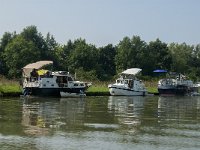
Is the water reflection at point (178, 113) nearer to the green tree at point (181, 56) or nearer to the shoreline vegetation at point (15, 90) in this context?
the shoreline vegetation at point (15, 90)

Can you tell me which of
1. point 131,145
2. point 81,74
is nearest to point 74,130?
point 131,145

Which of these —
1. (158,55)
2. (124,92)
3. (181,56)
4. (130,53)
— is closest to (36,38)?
(130,53)

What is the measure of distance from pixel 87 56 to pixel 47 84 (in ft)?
139

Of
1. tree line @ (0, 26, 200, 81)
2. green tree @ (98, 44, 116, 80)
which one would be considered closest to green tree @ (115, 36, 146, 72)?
tree line @ (0, 26, 200, 81)

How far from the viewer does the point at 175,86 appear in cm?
8519

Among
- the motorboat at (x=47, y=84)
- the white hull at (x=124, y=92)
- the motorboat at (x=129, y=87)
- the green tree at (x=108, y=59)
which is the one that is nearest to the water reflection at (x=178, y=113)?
the motorboat at (x=47, y=84)

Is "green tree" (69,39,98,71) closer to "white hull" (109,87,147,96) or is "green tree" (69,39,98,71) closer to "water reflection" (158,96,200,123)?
"white hull" (109,87,147,96)

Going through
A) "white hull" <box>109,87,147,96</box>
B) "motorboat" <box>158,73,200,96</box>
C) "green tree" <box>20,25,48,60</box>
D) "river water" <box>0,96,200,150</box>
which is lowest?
"river water" <box>0,96,200,150</box>

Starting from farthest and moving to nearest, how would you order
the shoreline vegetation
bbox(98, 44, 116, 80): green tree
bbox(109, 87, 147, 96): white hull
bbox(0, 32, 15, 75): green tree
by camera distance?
bbox(98, 44, 116, 80): green tree → bbox(0, 32, 15, 75): green tree → bbox(109, 87, 147, 96): white hull → the shoreline vegetation

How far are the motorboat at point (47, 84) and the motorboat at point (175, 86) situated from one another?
68.3 ft

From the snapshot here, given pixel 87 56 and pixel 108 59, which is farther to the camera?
pixel 108 59

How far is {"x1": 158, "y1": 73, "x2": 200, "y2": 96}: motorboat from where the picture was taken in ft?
272

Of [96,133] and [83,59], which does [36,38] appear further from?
[96,133]

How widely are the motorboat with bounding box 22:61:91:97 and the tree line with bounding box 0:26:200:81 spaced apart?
25.5 meters
